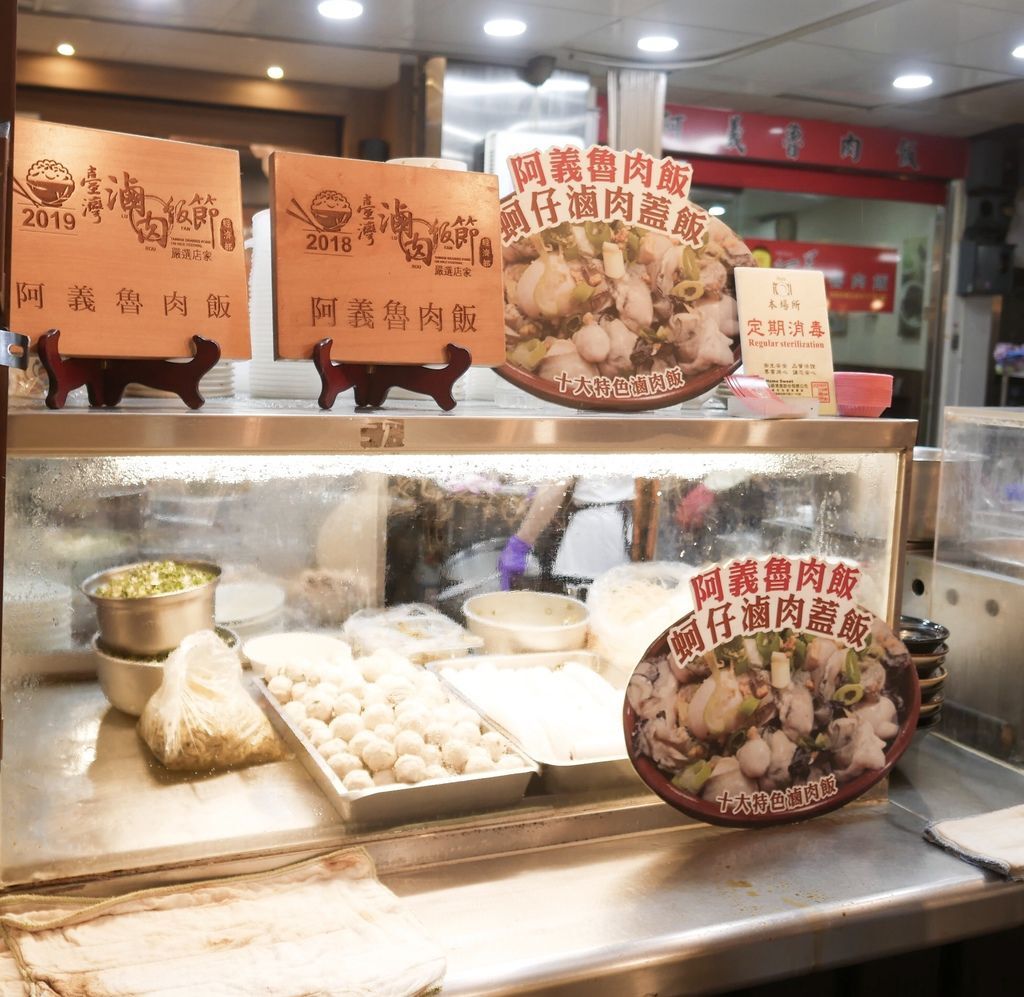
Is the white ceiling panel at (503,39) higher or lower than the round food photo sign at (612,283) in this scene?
higher

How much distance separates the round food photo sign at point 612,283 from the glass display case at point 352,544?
0.10m

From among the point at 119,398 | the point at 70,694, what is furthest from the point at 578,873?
the point at 119,398

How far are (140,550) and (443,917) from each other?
0.66 m

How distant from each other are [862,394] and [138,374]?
1.19 metres

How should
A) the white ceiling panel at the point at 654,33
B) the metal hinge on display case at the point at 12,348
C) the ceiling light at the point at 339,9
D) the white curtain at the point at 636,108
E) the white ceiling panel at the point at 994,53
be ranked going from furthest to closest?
1. the white curtain at the point at 636,108
2. the white ceiling panel at the point at 994,53
3. the white ceiling panel at the point at 654,33
4. the ceiling light at the point at 339,9
5. the metal hinge on display case at the point at 12,348

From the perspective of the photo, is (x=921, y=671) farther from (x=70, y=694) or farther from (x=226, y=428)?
(x=70, y=694)

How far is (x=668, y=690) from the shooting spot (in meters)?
1.64

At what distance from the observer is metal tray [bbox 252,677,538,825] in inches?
59.3

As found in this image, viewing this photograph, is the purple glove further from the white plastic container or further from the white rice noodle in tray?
the white rice noodle in tray

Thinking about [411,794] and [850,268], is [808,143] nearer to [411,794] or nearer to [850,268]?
[850,268]

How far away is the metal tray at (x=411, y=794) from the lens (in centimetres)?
151

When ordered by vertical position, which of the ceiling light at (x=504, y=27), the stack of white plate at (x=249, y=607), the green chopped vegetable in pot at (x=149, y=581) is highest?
the ceiling light at (x=504, y=27)

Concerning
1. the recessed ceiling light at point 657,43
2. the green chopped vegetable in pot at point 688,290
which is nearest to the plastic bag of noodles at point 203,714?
the green chopped vegetable in pot at point 688,290

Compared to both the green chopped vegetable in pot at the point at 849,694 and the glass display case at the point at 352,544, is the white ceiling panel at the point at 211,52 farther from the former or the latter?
the green chopped vegetable in pot at the point at 849,694
